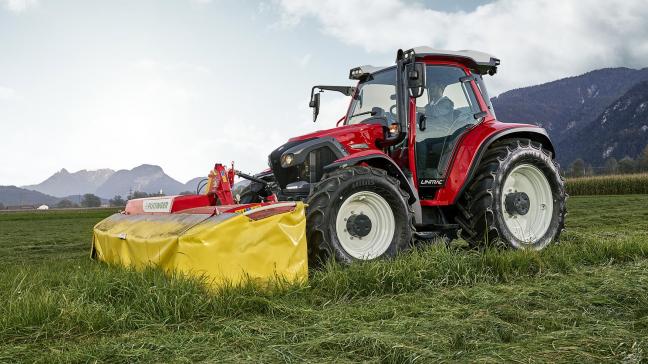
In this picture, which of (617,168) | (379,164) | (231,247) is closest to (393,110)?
(379,164)

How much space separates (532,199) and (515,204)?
59cm

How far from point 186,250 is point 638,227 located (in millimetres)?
8637

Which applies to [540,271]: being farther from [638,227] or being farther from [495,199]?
[638,227]

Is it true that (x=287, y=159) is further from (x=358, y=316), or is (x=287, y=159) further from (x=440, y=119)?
(x=358, y=316)

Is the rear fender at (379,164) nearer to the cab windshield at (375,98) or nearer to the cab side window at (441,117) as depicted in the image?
the cab side window at (441,117)

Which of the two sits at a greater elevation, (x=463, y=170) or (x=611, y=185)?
(x=463, y=170)

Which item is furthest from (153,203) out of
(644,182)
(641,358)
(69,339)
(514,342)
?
(644,182)

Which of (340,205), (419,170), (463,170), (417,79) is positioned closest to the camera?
(340,205)

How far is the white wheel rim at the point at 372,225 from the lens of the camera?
535cm

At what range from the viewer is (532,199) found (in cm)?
706

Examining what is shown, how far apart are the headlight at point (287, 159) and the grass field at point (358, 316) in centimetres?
154

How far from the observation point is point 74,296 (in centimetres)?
403

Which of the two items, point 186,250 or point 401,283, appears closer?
point 186,250

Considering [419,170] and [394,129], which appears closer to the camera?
[394,129]
